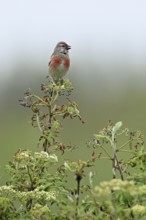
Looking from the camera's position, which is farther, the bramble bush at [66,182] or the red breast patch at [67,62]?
the red breast patch at [67,62]

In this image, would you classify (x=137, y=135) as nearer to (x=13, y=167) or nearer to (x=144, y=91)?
(x=13, y=167)

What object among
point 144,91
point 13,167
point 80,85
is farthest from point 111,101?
point 13,167

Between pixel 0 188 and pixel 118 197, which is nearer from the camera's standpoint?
pixel 118 197

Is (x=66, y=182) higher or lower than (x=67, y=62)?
lower

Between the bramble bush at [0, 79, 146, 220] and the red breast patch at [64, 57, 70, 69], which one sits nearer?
the bramble bush at [0, 79, 146, 220]

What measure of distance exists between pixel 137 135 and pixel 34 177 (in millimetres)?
330

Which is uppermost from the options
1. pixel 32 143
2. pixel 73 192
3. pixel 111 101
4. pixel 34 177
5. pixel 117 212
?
pixel 111 101

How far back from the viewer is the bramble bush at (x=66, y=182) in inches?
72.9

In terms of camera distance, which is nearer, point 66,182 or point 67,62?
point 66,182

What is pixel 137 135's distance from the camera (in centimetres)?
233

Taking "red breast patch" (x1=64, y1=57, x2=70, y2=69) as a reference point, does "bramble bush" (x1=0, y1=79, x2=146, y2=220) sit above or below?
below

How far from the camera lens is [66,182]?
2.27 metres

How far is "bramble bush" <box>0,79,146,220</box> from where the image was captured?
6.07ft

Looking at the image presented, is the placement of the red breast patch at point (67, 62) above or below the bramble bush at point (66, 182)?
above
